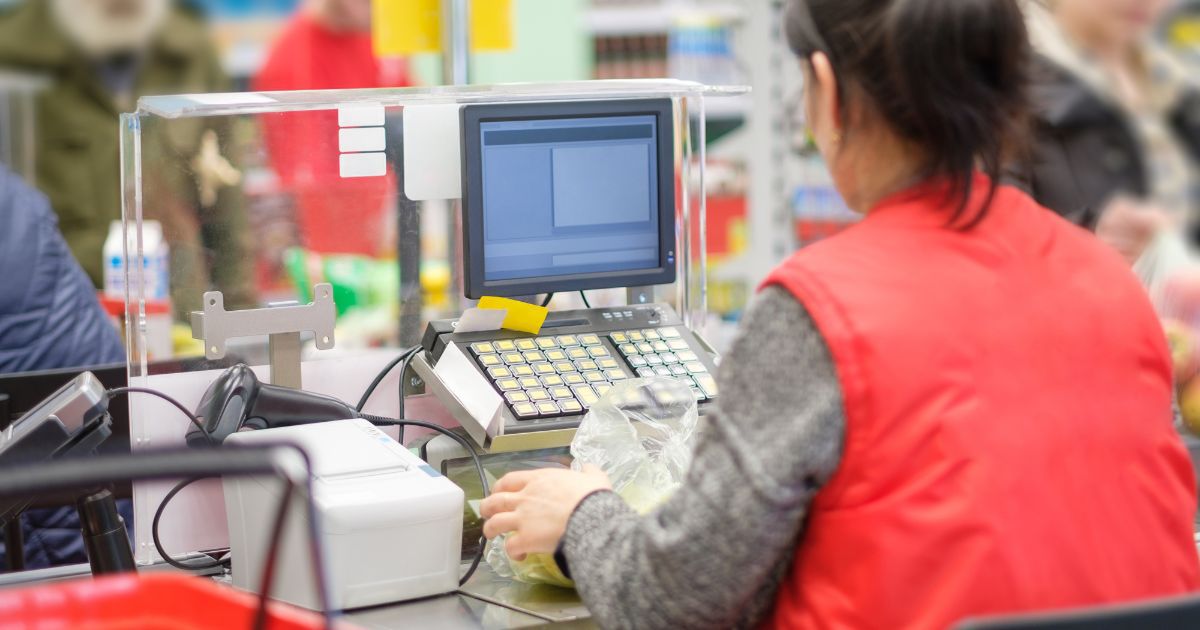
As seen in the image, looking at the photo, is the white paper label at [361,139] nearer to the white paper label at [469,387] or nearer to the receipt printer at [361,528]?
the white paper label at [469,387]

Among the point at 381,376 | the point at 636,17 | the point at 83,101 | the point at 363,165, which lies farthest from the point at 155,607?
the point at 636,17

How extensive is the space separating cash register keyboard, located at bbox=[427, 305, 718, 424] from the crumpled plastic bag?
53 mm

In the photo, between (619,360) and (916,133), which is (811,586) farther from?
(619,360)

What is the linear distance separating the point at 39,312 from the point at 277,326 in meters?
0.93

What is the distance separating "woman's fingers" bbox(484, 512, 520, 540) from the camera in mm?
1349

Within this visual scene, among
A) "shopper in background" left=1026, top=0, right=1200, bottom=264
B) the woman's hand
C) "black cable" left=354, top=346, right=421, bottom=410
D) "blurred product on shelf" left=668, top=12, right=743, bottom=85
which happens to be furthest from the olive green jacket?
the woman's hand

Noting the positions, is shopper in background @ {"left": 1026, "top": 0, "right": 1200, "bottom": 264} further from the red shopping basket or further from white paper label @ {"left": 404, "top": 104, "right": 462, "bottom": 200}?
the red shopping basket

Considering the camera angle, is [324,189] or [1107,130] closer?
[324,189]

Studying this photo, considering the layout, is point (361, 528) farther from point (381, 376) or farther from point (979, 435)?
point (979, 435)

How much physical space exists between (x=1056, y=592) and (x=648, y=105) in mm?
934

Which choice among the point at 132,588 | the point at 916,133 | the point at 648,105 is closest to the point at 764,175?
the point at 648,105

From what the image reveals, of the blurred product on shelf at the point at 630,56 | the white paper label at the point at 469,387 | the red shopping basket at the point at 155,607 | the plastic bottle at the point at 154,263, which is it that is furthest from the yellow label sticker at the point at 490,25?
the blurred product on shelf at the point at 630,56

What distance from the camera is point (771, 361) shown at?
1092 millimetres

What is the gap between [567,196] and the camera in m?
1.77
